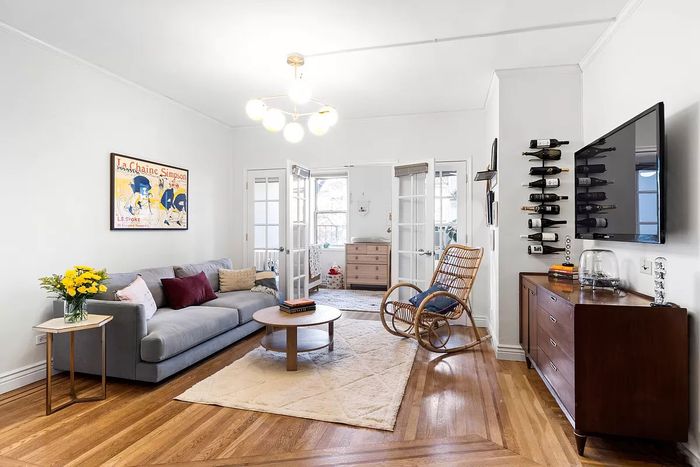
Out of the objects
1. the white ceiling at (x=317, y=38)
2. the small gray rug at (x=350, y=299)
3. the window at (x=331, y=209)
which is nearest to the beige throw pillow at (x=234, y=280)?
the small gray rug at (x=350, y=299)

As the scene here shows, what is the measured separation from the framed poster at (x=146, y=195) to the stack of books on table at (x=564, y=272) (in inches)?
156

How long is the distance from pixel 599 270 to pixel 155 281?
12.6ft

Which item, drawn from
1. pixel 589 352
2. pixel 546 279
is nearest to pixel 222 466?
pixel 589 352

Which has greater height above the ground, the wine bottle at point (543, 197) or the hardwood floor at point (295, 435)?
the wine bottle at point (543, 197)

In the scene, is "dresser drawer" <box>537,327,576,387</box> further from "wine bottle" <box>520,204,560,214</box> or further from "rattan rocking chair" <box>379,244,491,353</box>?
"wine bottle" <box>520,204,560,214</box>

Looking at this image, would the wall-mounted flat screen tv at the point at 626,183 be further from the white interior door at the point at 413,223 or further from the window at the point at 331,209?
the window at the point at 331,209

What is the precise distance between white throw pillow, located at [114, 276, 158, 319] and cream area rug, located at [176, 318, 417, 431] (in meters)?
0.87

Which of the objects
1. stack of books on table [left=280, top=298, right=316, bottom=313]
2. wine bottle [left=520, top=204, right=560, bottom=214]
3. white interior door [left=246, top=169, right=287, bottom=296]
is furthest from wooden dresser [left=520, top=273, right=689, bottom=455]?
white interior door [left=246, top=169, right=287, bottom=296]

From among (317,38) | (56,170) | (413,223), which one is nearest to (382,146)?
(413,223)

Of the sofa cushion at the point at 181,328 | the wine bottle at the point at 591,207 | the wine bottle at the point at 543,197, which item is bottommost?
the sofa cushion at the point at 181,328

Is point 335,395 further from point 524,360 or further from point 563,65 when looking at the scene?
point 563,65

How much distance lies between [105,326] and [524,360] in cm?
352

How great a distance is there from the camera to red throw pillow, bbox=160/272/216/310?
375 centimetres

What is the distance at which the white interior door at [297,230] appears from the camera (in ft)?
16.7
